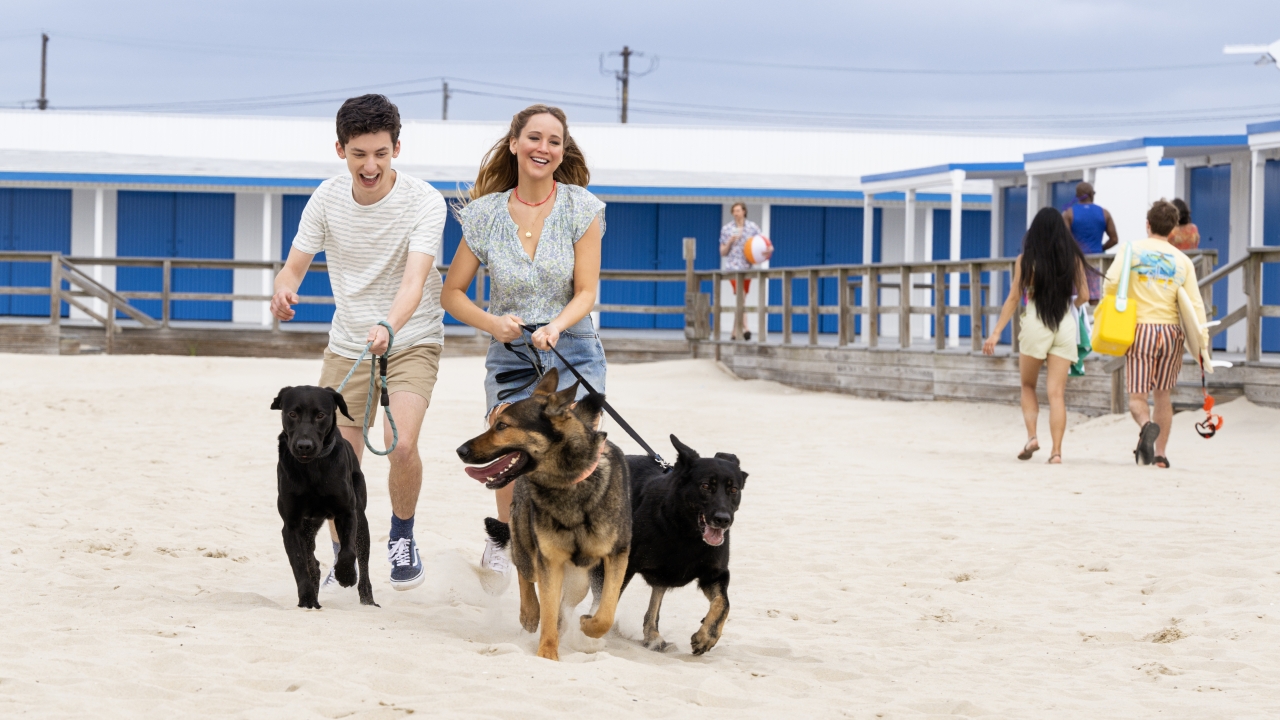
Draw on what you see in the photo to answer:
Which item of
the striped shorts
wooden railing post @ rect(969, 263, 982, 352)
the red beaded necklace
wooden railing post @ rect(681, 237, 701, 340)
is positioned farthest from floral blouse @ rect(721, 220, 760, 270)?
the red beaded necklace

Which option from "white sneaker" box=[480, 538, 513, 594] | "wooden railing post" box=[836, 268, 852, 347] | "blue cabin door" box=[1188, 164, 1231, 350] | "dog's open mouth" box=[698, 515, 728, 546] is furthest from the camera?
"wooden railing post" box=[836, 268, 852, 347]

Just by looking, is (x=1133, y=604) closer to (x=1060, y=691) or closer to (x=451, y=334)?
(x=1060, y=691)

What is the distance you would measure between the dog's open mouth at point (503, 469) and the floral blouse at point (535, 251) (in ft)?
2.62

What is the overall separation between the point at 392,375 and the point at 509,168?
1.01m

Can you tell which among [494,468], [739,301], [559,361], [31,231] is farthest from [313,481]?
[31,231]

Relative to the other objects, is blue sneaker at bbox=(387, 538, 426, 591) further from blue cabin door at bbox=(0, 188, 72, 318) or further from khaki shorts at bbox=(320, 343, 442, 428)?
blue cabin door at bbox=(0, 188, 72, 318)

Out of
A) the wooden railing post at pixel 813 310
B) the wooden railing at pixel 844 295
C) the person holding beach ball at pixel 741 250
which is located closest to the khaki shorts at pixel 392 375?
the wooden railing at pixel 844 295

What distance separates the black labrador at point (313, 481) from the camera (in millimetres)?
5122

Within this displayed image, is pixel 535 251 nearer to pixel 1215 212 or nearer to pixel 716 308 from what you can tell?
pixel 1215 212

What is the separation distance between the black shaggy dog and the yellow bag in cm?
586

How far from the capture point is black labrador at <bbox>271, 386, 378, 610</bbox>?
512 cm

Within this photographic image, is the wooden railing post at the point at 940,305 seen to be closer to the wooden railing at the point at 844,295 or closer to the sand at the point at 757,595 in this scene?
the wooden railing at the point at 844,295

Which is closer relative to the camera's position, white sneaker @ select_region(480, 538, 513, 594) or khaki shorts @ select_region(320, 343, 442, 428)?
khaki shorts @ select_region(320, 343, 442, 428)

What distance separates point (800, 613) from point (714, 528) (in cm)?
140
